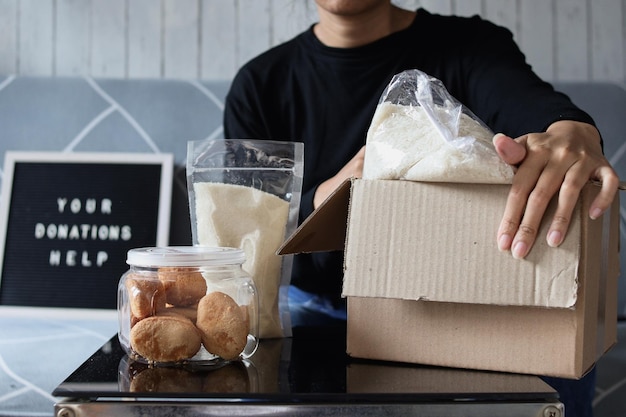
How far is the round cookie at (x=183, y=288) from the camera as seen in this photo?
0.65m

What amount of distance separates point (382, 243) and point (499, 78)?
2.27 feet

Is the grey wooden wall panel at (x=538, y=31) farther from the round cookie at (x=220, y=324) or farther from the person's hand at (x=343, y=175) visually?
the round cookie at (x=220, y=324)

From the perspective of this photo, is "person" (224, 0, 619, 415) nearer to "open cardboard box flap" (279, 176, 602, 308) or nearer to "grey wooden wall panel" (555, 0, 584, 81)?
"open cardboard box flap" (279, 176, 602, 308)

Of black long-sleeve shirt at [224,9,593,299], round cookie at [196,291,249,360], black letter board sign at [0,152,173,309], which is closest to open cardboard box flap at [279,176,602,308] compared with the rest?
round cookie at [196,291,249,360]

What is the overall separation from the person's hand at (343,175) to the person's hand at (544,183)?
17 centimetres

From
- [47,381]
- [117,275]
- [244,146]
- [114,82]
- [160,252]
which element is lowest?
[47,381]

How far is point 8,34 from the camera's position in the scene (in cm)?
211

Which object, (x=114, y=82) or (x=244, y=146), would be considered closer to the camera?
(x=244, y=146)

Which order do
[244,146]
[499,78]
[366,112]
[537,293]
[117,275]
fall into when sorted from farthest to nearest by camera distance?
[117,275]
[366,112]
[499,78]
[244,146]
[537,293]

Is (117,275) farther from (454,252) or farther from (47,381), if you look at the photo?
(454,252)

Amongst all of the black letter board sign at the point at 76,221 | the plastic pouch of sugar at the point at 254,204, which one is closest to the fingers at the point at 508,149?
the plastic pouch of sugar at the point at 254,204

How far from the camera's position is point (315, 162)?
1373mm

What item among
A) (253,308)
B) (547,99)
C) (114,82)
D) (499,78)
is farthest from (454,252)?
(114,82)

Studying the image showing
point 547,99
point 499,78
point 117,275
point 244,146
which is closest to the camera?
point 244,146
